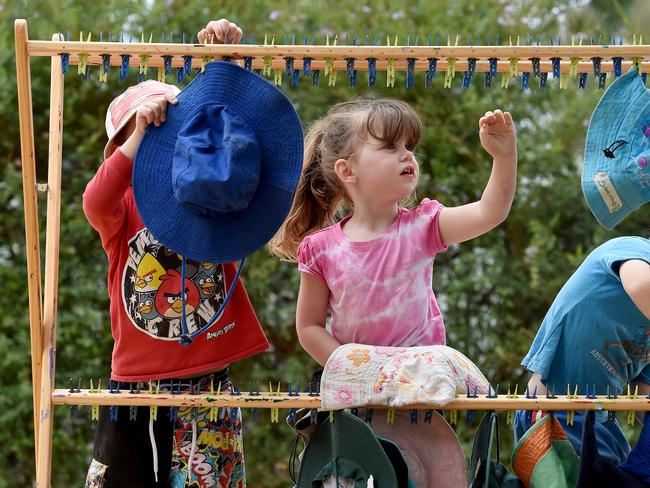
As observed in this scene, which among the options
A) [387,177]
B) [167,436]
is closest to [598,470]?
[387,177]

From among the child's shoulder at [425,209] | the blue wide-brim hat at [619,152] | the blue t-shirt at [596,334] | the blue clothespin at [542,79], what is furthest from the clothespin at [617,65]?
the child's shoulder at [425,209]

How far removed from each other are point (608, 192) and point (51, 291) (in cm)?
136

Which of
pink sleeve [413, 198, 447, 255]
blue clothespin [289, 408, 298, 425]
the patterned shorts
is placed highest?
pink sleeve [413, 198, 447, 255]

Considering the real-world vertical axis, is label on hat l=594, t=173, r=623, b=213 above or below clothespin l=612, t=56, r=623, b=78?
below

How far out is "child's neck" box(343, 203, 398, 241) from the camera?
9.17ft

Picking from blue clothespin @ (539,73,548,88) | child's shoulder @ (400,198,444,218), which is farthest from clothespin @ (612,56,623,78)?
child's shoulder @ (400,198,444,218)

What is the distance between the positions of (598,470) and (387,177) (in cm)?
83

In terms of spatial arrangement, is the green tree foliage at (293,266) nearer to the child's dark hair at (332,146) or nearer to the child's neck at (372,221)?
the child's dark hair at (332,146)

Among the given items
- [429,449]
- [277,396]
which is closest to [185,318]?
[277,396]

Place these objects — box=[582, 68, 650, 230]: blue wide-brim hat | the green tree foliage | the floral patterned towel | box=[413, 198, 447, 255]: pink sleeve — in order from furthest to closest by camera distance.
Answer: the green tree foliage → box=[413, 198, 447, 255]: pink sleeve → box=[582, 68, 650, 230]: blue wide-brim hat → the floral patterned towel

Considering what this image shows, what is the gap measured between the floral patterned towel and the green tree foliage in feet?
6.07

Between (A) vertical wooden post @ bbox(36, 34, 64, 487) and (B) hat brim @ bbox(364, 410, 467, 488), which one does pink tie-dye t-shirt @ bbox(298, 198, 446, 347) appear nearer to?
(B) hat brim @ bbox(364, 410, 467, 488)

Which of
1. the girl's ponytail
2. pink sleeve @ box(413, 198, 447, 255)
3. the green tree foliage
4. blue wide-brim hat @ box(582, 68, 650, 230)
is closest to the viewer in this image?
blue wide-brim hat @ box(582, 68, 650, 230)

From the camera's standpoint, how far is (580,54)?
262 centimetres
